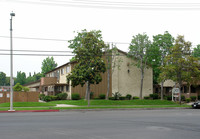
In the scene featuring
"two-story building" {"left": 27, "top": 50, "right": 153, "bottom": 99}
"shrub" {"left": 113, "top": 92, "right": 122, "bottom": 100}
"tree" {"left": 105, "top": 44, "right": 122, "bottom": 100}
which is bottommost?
"shrub" {"left": 113, "top": 92, "right": 122, "bottom": 100}

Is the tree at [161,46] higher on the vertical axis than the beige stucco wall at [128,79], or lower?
higher

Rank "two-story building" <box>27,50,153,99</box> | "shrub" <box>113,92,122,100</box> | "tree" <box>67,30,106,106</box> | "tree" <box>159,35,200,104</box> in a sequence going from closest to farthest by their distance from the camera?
"tree" <box>67,30,106,106</box> → "tree" <box>159,35,200,104</box> → "shrub" <box>113,92,122,100</box> → "two-story building" <box>27,50,153,99</box>

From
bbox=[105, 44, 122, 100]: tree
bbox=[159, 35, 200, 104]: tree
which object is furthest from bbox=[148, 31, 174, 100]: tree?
bbox=[159, 35, 200, 104]: tree

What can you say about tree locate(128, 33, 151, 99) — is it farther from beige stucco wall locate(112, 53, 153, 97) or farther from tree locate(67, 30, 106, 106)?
tree locate(67, 30, 106, 106)

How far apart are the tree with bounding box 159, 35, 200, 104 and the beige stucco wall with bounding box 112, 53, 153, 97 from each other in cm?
839

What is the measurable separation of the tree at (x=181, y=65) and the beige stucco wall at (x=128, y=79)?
8.39 metres

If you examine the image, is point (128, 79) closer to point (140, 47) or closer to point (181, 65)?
point (140, 47)

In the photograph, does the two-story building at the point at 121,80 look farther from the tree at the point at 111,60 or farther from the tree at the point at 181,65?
the tree at the point at 181,65

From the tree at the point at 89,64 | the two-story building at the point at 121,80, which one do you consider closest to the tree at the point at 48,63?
the two-story building at the point at 121,80

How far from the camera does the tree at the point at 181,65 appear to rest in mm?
33688

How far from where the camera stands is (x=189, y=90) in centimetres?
4447

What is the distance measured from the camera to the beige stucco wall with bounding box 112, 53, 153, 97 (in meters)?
42.3

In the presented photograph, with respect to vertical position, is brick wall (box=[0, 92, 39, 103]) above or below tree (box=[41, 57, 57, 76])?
below

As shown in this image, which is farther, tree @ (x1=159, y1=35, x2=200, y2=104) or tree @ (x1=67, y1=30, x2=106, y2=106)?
tree @ (x1=159, y1=35, x2=200, y2=104)
